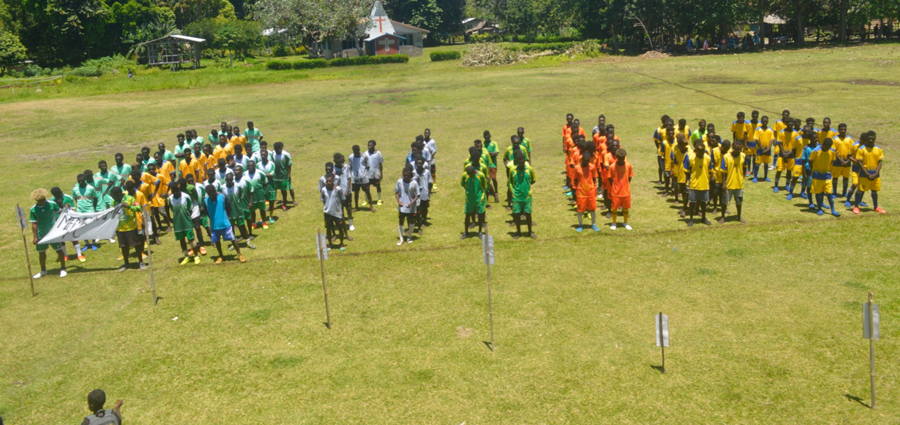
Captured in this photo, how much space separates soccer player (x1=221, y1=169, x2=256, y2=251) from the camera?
1475 cm

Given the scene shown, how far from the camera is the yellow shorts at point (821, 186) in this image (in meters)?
15.5

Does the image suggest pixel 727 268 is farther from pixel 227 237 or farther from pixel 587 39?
pixel 587 39

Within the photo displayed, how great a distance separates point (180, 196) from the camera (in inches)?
572

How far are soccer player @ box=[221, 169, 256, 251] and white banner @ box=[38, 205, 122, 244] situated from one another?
2.28 m

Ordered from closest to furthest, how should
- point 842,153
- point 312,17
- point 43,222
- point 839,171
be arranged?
point 43,222, point 842,153, point 839,171, point 312,17

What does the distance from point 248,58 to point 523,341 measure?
73039mm

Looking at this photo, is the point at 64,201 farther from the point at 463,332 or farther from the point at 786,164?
the point at 786,164

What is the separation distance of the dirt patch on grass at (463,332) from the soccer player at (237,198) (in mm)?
6039

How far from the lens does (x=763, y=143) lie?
18688 mm

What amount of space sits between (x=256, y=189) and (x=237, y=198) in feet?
3.64

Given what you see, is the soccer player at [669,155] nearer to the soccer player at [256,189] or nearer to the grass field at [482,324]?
the grass field at [482,324]

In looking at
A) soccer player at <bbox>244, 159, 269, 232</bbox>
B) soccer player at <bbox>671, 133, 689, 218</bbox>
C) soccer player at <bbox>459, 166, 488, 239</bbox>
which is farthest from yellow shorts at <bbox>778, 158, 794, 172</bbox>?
soccer player at <bbox>244, 159, 269, 232</bbox>

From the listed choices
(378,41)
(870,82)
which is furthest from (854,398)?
(378,41)

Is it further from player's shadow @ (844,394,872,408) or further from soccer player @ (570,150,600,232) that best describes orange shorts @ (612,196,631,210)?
player's shadow @ (844,394,872,408)
